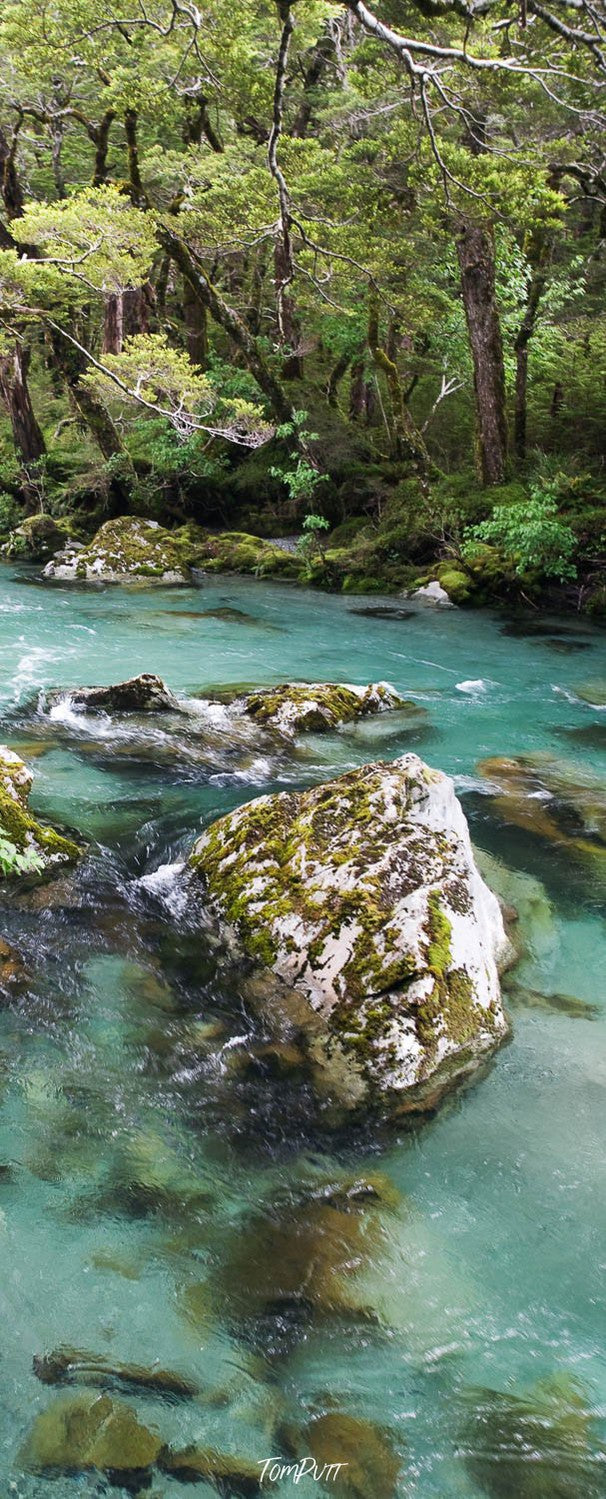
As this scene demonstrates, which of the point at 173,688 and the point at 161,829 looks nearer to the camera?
the point at 161,829

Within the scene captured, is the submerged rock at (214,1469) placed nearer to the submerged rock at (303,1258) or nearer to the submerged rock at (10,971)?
the submerged rock at (303,1258)

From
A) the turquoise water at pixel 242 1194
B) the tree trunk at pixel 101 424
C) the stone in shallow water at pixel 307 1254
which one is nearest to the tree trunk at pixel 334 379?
the tree trunk at pixel 101 424

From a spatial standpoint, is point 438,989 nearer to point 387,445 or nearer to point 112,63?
point 387,445

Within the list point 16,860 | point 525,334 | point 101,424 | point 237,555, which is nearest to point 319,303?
point 525,334

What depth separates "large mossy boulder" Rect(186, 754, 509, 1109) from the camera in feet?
12.0

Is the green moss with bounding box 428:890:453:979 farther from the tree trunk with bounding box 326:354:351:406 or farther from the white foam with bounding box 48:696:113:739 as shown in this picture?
the tree trunk with bounding box 326:354:351:406

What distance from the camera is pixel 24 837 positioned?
5125mm

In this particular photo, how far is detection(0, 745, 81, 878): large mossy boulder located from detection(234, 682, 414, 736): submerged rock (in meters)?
3.13

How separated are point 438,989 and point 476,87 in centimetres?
1359

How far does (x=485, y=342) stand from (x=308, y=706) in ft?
37.4

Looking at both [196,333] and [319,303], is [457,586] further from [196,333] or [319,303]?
[196,333]

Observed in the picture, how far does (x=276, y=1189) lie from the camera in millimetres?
3080

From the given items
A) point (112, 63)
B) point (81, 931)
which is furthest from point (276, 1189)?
point (112, 63)

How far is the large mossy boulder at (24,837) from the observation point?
488 centimetres
